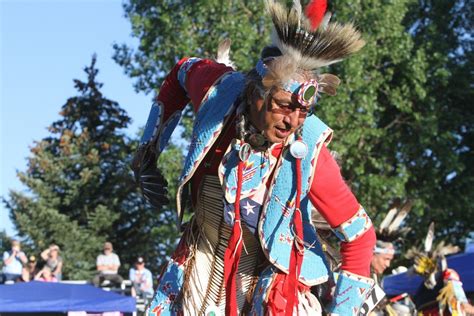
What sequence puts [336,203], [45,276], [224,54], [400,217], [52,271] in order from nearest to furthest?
[336,203], [224,54], [400,217], [45,276], [52,271]

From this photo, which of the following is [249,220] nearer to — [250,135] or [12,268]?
[250,135]

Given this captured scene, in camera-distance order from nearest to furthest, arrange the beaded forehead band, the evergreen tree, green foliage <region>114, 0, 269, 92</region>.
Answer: the beaded forehead band < green foliage <region>114, 0, 269, 92</region> < the evergreen tree

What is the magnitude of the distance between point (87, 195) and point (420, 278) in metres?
13.8

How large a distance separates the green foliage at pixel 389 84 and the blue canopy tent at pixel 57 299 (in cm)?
962

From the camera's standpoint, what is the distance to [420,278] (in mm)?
12102

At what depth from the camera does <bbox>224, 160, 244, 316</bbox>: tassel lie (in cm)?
391

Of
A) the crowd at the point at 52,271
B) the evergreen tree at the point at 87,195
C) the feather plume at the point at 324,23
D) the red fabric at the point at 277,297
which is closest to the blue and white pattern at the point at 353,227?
the red fabric at the point at 277,297

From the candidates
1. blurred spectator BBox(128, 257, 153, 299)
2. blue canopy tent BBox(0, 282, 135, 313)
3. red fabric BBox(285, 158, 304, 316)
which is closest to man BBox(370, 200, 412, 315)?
blue canopy tent BBox(0, 282, 135, 313)

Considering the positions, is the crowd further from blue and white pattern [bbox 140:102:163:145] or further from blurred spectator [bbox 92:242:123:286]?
blue and white pattern [bbox 140:102:163:145]

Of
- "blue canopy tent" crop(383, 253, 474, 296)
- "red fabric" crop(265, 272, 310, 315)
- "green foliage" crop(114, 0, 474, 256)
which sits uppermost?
"green foliage" crop(114, 0, 474, 256)

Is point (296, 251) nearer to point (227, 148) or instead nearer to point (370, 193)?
point (227, 148)

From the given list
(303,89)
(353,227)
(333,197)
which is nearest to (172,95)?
(303,89)

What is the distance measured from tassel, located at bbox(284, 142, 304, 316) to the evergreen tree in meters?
18.3

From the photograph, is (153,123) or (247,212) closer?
(247,212)
